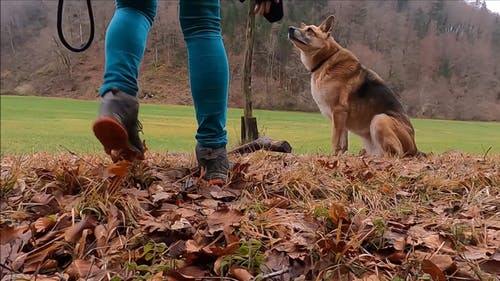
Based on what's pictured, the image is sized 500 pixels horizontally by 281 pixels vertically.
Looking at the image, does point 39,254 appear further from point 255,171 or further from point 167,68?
point 167,68

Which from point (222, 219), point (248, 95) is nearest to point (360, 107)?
point (248, 95)

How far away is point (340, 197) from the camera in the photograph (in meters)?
1.44

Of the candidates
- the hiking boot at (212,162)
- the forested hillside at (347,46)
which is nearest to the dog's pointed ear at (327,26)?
the forested hillside at (347,46)

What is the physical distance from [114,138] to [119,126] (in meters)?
0.06

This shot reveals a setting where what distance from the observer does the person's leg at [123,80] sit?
4.38 feet

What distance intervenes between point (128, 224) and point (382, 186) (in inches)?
37.1

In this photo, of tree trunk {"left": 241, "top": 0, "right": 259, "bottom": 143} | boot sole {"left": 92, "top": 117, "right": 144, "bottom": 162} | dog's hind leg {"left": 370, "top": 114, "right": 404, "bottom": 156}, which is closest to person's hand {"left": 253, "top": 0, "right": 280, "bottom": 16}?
boot sole {"left": 92, "top": 117, "right": 144, "bottom": 162}

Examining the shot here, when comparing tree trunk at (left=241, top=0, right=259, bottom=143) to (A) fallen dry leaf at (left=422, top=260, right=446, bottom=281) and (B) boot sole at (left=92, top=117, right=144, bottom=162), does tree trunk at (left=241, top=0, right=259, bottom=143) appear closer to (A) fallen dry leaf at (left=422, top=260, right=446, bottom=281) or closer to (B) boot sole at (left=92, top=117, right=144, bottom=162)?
(B) boot sole at (left=92, top=117, right=144, bottom=162)

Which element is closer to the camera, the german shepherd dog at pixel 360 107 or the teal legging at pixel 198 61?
the teal legging at pixel 198 61

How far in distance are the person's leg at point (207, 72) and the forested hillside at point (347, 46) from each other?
1.12 meters

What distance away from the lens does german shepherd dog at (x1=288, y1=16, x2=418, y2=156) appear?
3.59 m

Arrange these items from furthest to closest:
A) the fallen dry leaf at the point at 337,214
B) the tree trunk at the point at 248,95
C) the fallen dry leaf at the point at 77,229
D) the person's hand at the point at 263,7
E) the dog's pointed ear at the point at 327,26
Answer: the dog's pointed ear at the point at 327,26
the tree trunk at the point at 248,95
the person's hand at the point at 263,7
the fallen dry leaf at the point at 337,214
the fallen dry leaf at the point at 77,229

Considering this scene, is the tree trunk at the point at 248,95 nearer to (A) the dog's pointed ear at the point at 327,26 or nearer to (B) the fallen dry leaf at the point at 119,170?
(A) the dog's pointed ear at the point at 327,26

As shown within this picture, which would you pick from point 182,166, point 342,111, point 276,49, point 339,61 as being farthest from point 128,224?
point 276,49
